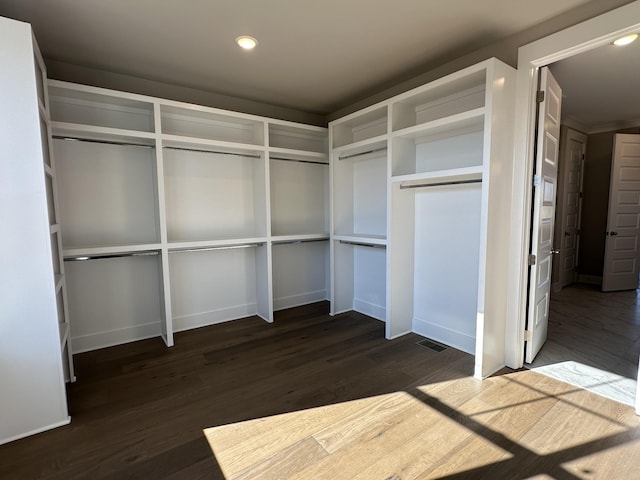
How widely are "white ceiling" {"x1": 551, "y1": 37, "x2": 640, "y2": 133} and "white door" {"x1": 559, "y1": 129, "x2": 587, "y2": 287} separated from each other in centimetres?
36

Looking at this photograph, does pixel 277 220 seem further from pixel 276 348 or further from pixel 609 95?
pixel 609 95

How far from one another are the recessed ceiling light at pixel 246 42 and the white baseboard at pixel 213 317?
108 inches

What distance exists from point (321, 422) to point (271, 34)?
2.77m

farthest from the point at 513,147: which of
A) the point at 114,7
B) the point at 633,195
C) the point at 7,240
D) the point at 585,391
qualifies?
the point at 633,195

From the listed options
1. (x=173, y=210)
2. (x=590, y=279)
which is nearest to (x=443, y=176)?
(x=173, y=210)

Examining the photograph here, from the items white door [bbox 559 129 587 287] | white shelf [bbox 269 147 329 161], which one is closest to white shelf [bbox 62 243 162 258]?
white shelf [bbox 269 147 329 161]

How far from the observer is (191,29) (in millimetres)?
2389

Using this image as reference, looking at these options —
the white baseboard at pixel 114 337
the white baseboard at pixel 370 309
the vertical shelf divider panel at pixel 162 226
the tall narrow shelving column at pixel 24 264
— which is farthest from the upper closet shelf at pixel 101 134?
the white baseboard at pixel 370 309

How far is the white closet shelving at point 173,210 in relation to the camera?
2957 millimetres

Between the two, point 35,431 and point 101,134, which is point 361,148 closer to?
point 101,134

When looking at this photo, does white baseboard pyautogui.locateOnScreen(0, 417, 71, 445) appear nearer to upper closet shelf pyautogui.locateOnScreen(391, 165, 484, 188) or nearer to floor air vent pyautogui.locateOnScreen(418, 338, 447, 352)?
floor air vent pyautogui.locateOnScreen(418, 338, 447, 352)

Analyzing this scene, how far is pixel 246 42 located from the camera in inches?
101

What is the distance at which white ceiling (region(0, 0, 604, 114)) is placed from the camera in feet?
7.04

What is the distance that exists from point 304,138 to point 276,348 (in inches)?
105
